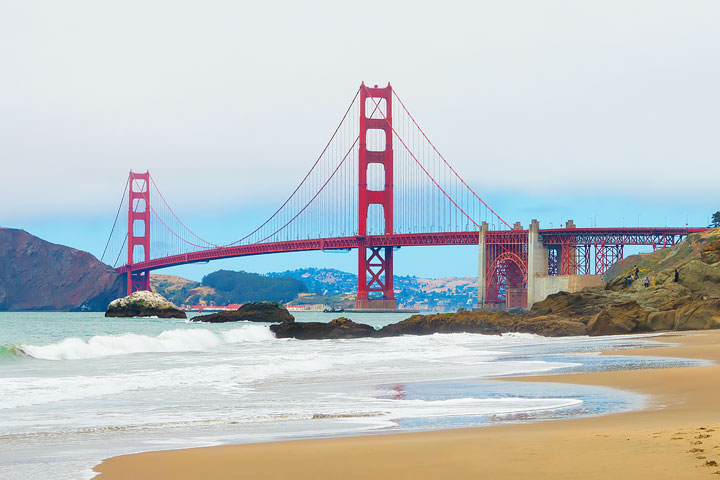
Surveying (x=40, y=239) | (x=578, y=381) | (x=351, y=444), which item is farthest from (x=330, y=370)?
(x=40, y=239)

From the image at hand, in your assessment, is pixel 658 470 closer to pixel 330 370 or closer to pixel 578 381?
pixel 578 381

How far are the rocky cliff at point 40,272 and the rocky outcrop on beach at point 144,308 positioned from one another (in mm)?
52097

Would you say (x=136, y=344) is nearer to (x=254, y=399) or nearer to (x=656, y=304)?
(x=254, y=399)

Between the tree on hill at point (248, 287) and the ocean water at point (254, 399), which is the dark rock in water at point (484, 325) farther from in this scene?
the tree on hill at point (248, 287)

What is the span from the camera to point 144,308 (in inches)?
2692

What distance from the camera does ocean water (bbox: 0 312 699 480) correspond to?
819 cm

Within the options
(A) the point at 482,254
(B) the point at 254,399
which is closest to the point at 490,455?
(B) the point at 254,399

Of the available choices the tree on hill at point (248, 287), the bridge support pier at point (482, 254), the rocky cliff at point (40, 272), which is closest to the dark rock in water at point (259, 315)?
the bridge support pier at point (482, 254)

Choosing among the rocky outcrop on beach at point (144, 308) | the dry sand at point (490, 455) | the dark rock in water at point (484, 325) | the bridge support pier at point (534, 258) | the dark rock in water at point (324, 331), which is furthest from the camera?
the bridge support pier at point (534, 258)

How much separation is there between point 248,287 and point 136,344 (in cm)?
15716

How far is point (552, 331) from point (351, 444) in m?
25.0

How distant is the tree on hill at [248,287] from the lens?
178075mm

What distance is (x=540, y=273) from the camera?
69.6 metres

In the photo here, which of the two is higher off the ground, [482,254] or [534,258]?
[482,254]
